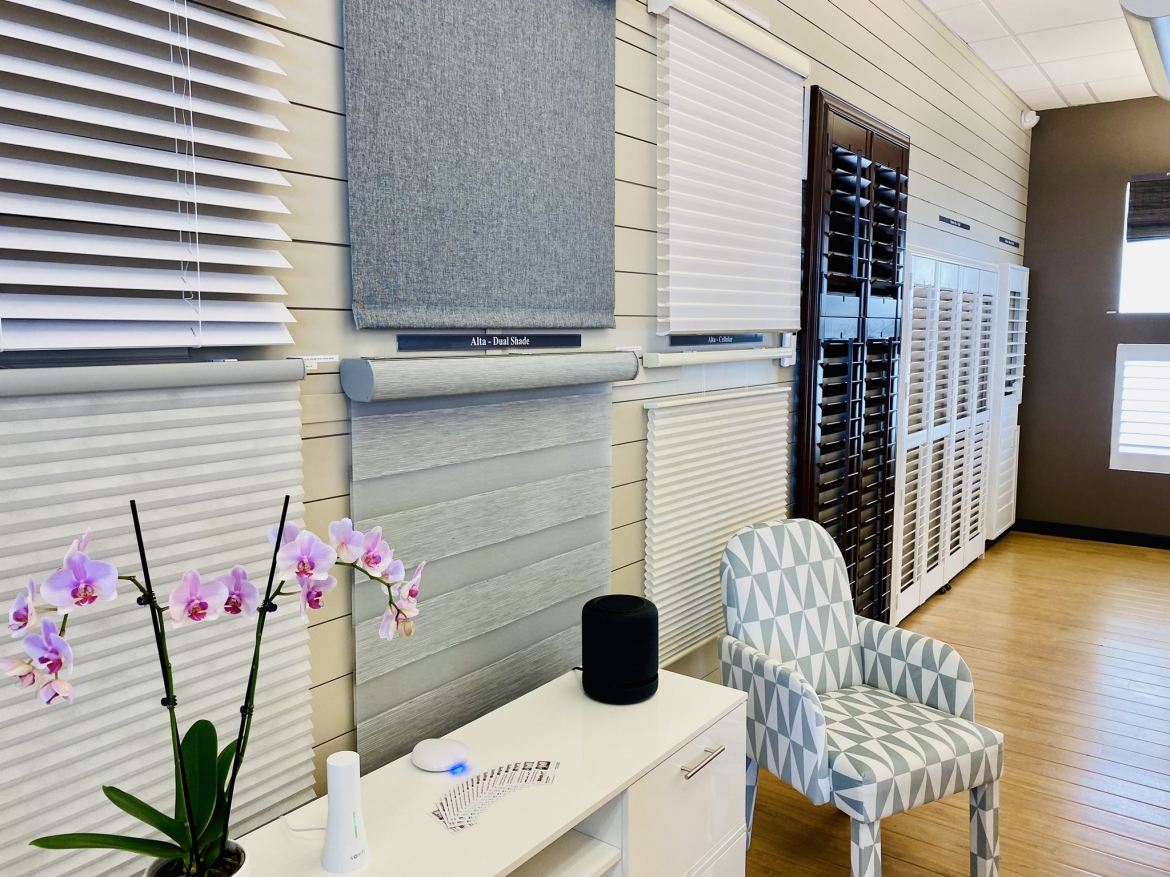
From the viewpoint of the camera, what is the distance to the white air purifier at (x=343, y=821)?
118 cm

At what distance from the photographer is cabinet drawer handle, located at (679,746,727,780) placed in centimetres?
161

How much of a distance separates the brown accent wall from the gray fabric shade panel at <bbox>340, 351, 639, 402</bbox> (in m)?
5.46

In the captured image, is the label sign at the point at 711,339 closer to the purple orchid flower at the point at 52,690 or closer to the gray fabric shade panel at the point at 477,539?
the gray fabric shade panel at the point at 477,539

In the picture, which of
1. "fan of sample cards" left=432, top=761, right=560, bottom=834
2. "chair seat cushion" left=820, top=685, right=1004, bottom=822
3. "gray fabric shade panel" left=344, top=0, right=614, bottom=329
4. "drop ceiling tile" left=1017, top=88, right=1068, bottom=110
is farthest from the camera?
"drop ceiling tile" left=1017, top=88, right=1068, bottom=110

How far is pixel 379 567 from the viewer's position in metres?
1.13

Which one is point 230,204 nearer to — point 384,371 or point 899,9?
point 384,371

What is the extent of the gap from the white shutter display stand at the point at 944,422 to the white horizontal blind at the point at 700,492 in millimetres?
1454

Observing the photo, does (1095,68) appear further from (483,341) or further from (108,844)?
(108,844)

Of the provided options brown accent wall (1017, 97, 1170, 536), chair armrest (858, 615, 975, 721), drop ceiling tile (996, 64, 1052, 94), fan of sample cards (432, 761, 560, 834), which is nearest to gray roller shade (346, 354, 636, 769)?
fan of sample cards (432, 761, 560, 834)

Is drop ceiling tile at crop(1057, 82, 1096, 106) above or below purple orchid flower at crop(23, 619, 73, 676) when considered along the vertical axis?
above

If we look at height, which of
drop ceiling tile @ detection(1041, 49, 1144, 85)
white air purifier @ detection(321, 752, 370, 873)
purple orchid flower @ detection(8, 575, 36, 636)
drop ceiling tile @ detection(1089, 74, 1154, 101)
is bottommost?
white air purifier @ detection(321, 752, 370, 873)

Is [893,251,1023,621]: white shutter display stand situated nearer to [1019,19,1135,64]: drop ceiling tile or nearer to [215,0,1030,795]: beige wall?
[215,0,1030,795]: beige wall

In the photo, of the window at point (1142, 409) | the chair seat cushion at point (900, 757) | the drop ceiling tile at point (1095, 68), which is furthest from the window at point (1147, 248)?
the chair seat cushion at point (900, 757)

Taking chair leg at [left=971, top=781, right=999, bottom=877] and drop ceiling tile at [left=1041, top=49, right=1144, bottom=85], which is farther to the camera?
drop ceiling tile at [left=1041, top=49, right=1144, bottom=85]
